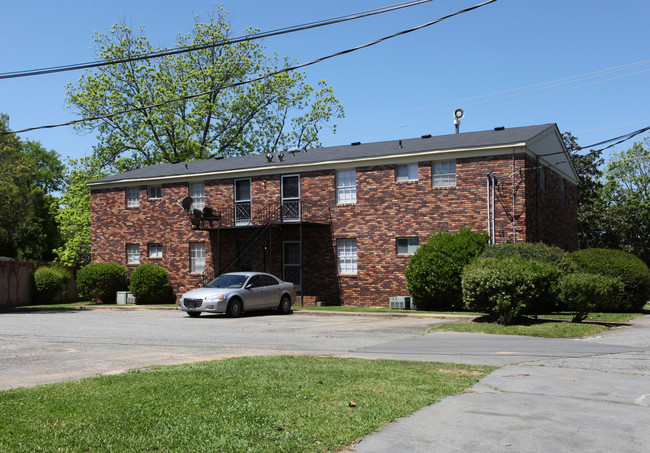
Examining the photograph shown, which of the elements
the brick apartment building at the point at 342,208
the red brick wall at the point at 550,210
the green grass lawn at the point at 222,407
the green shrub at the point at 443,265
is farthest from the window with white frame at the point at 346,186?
the green grass lawn at the point at 222,407

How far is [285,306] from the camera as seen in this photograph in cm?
2241

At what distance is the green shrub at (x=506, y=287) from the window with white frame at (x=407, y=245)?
862 cm

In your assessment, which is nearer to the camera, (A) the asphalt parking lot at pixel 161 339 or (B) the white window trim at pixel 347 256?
(A) the asphalt parking lot at pixel 161 339

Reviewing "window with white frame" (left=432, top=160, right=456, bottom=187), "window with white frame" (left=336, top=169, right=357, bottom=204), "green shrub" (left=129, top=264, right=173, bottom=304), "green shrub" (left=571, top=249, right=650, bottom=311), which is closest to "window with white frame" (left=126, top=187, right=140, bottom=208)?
"green shrub" (left=129, top=264, right=173, bottom=304)

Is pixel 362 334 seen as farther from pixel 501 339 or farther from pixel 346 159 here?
pixel 346 159

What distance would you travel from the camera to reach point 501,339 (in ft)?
43.9

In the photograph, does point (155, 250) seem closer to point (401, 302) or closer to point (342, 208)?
point (342, 208)

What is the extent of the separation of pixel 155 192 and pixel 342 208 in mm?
10703

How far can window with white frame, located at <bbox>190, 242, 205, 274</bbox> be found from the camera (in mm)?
30211

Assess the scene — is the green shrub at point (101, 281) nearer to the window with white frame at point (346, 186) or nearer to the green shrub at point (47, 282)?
the green shrub at point (47, 282)

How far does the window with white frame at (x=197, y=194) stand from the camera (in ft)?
100

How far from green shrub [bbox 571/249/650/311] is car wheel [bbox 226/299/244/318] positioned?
11.1 m

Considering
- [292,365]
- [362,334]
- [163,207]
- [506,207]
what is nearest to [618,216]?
[506,207]

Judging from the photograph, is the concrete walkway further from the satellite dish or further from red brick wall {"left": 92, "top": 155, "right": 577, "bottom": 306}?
the satellite dish
